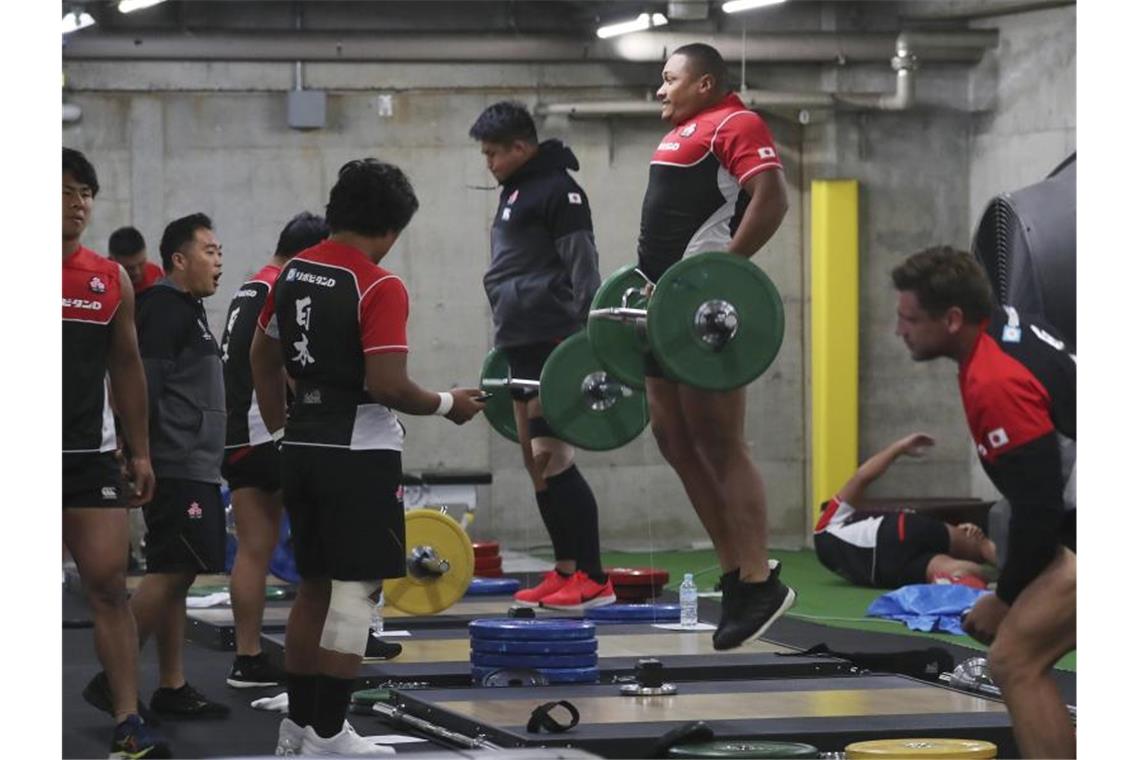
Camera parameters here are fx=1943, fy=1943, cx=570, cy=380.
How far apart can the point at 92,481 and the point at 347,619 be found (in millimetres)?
613

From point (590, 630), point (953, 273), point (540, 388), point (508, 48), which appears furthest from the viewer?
point (508, 48)

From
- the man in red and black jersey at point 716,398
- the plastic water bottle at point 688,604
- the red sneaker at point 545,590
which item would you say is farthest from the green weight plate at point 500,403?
the man in red and black jersey at point 716,398

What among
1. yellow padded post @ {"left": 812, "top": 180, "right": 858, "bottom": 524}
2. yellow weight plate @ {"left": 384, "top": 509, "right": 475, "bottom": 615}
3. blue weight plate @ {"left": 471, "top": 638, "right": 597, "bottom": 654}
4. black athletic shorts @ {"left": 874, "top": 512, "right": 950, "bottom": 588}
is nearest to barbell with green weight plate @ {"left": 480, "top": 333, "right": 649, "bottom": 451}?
yellow weight plate @ {"left": 384, "top": 509, "right": 475, "bottom": 615}

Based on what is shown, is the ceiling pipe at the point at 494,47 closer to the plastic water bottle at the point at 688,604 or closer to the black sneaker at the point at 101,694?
the plastic water bottle at the point at 688,604

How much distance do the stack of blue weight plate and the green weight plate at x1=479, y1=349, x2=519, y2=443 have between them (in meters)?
1.60

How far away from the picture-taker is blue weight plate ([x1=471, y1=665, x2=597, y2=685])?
5.31 meters

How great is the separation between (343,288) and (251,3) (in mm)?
6128

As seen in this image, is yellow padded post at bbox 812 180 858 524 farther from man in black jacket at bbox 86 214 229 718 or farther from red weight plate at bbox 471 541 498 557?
man in black jacket at bbox 86 214 229 718

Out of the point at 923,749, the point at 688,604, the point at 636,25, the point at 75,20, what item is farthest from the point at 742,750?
the point at 75,20

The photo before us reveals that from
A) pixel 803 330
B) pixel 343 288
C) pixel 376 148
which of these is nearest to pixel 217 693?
pixel 343 288

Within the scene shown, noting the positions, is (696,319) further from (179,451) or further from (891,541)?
(891,541)

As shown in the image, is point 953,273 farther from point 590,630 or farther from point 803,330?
point 803,330

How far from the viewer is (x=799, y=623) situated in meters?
7.16
